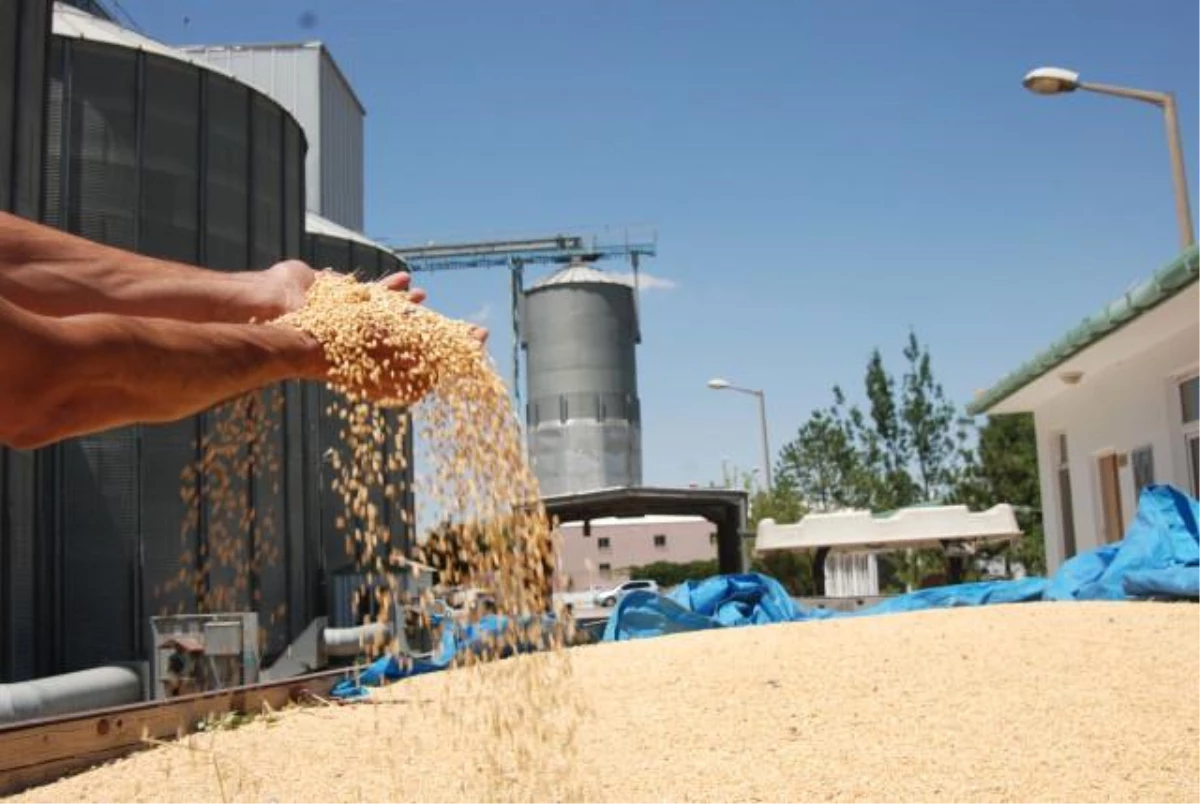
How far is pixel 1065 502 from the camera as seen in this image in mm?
15484

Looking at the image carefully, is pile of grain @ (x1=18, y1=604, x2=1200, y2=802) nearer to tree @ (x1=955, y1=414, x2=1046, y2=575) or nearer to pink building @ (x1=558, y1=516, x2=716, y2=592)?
tree @ (x1=955, y1=414, x2=1046, y2=575)

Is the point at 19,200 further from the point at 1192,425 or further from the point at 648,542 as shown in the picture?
the point at 648,542

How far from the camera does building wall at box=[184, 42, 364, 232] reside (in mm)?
21594

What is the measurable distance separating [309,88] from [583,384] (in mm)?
11880

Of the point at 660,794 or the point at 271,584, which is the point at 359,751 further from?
the point at 271,584

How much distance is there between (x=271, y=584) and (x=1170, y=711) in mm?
9059

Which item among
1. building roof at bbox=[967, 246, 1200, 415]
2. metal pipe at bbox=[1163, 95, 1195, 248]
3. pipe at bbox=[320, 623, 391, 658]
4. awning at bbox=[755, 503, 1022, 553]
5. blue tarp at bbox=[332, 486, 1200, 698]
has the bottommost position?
pipe at bbox=[320, 623, 391, 658]

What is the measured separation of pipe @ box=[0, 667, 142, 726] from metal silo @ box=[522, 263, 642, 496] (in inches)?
885

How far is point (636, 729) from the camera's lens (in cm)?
533

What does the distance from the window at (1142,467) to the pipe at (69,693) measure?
899 centimetres

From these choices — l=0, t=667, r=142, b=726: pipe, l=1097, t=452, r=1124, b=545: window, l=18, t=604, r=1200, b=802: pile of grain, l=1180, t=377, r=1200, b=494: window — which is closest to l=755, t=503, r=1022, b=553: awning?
l=1097, t=452, r=1124, b=545: window

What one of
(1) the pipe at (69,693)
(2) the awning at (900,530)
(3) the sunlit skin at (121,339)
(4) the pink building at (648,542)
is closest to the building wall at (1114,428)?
(2) the awning at (900,530)

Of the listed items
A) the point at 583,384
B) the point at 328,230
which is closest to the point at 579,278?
the point at 583,384

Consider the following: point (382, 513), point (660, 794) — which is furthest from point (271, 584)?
point (660, 794)
